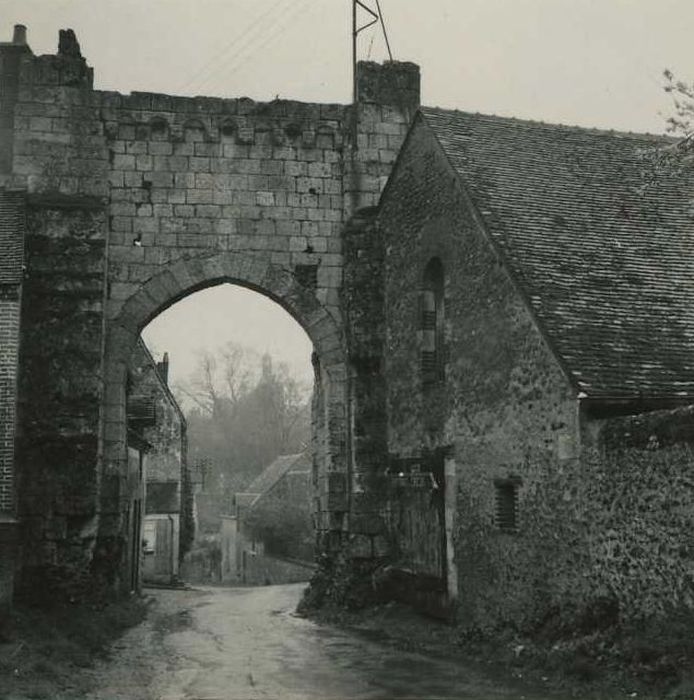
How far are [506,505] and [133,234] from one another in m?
8.08

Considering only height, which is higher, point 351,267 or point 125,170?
point 125,170

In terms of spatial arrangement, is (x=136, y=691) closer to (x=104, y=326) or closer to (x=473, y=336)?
(x=473, y=336)

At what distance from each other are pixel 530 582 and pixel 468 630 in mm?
1425

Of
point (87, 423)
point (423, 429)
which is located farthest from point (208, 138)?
point (423, 429)

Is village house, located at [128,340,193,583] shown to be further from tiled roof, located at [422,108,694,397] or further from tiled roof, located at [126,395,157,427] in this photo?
tiled roof, located at [422,108,694,397]

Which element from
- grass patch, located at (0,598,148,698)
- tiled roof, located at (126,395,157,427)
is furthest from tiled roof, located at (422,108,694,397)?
tiled roof, located at (126,395,157,427)

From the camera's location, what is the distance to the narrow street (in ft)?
28.2

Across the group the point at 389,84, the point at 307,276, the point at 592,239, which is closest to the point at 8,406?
the point at 307,276

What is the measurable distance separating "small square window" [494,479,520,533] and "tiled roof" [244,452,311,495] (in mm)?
27939

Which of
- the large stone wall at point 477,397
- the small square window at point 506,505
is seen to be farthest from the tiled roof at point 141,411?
the small square window at point 506,505

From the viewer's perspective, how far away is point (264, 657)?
35.8 feet

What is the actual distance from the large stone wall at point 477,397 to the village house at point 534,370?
33mm

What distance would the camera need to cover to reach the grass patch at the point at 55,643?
8586mm

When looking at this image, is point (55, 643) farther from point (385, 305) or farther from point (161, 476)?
point (161, 476)
